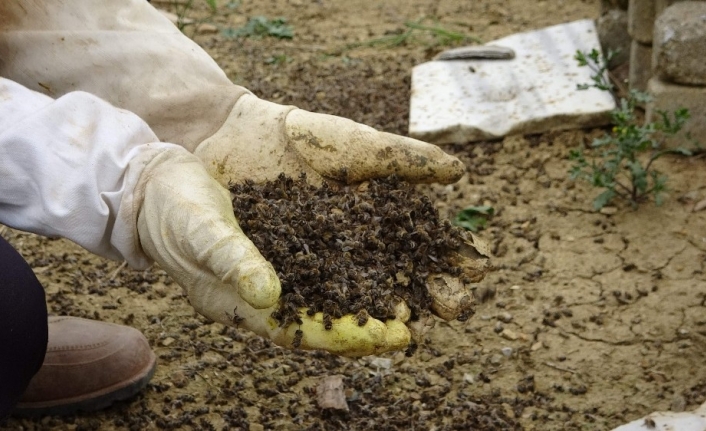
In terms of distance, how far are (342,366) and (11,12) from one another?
4.56 feet

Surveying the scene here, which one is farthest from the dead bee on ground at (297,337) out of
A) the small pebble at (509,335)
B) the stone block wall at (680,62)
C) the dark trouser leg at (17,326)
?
the stone block wall at (680,62)

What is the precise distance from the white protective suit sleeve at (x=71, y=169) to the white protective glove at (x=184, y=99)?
0.25m

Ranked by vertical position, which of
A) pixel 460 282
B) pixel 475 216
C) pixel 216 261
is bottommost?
pixel 475 216

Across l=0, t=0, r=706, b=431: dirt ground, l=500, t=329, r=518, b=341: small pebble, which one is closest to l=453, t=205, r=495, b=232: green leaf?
l=0, t=0, r=706, b=431: dirt ground

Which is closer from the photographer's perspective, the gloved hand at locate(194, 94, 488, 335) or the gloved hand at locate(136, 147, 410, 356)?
the gloved hand at locate(136, 147, 410, 356)

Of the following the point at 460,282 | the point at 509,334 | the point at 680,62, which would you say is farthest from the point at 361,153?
the point at 680,62

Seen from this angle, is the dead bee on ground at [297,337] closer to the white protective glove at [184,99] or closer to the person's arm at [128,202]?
the person's arm at [128,202]

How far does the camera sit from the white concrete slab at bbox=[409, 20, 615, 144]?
162 inches

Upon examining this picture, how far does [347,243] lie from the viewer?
2.13 m

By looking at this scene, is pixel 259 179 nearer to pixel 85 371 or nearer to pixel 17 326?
pixel 17 326

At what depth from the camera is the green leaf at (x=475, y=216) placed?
362 centimetres

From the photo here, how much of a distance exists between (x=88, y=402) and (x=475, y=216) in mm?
1677

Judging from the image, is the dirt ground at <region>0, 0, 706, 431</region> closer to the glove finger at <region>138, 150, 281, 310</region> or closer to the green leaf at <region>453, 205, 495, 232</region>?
the green leaf at <region>453, 205, 495, 232</region>

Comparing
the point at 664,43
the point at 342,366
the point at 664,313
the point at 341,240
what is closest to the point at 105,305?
the point at 342,366
